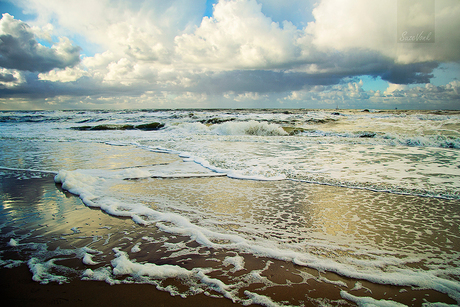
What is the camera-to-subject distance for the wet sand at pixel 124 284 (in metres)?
2.04

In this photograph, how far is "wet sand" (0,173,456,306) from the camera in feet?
6.70

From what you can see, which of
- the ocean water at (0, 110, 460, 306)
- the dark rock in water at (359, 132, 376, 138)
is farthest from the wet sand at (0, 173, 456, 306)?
the dark rock in water at (359, 132, 376, 138)

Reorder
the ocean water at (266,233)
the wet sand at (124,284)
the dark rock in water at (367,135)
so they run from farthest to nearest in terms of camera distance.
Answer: the dark rock in water at (367,135) → the ocean water at (266,233) → the wet sand at (124,284)

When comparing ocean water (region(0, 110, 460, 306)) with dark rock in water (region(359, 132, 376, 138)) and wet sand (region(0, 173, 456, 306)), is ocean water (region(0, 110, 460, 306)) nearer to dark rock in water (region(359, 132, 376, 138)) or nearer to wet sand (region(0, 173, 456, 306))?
wet sand (region(0, 173, 456, 306))

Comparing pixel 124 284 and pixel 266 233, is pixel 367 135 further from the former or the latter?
pixel 124 284

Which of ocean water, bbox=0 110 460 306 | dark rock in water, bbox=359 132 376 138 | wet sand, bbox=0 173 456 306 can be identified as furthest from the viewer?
dark rock in water, bbox=359 132 376 138

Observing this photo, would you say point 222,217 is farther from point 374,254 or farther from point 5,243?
point 5,243

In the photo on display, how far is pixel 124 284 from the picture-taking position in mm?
2232

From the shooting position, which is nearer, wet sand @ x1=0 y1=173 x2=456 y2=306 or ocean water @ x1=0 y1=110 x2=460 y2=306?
wet sand @ x1=0 y1=173 x2=456 y2=306

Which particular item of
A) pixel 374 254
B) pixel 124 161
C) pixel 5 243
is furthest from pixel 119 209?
pixel 124 161

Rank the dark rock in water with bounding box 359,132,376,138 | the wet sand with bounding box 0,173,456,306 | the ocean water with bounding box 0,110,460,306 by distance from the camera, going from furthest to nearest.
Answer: the dark rock in water with bounding box 359,132,376,138, the ocean water with bounding box 0,110,460,306, the wet sand with bounding box 0,173,456,306

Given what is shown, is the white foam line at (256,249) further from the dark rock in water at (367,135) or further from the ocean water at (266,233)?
the dark rock in water at (367,135)

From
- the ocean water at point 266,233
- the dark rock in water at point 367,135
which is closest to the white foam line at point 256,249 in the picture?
the ocean water at point 266,233

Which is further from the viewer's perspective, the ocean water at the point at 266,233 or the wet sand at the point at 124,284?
the ocean water at the point at 266,233
